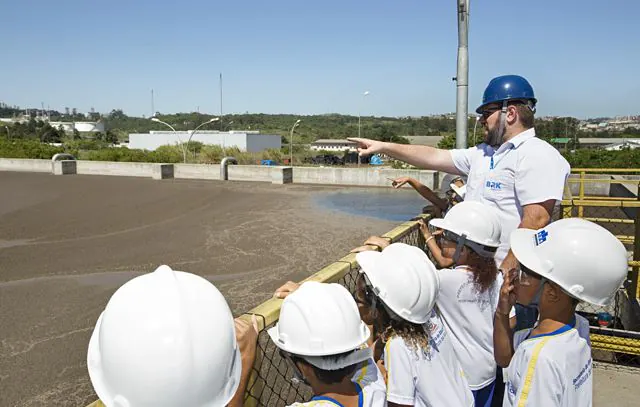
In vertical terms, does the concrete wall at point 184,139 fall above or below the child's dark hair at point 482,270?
above

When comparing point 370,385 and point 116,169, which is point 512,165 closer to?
point 370,385

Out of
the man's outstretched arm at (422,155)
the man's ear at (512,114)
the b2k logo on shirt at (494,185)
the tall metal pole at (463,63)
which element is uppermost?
the tall metal pole at (463,63)

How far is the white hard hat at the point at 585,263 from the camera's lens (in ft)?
7.07

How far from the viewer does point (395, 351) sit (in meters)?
2.24

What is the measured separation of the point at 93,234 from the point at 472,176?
1319 centimetres

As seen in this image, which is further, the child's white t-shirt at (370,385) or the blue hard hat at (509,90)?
the blue hard hat at (509,90)

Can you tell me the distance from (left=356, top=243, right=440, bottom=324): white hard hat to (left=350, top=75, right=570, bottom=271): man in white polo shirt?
0.72 metres

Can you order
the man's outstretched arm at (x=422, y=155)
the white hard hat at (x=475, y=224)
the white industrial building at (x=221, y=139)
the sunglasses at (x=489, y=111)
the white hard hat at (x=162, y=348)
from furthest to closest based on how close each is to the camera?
the white industrial building at (x=221, y=139), the man's outstretched arm at (x=422, y=155), the sunglasses at (x=489, y=111), the white hard hat at (x=475, y=224), the white hard hat at (x=162, y=348)

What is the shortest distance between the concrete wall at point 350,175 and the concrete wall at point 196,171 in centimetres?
488

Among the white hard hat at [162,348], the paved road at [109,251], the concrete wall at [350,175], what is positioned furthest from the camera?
the concrete wall at [350,175]

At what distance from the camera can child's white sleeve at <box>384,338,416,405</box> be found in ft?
7.23

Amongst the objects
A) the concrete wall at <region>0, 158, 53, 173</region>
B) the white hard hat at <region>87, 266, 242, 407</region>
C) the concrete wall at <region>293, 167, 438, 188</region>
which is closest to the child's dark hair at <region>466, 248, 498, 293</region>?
the white hard hat at <region>87, 266, 242, 407</region>

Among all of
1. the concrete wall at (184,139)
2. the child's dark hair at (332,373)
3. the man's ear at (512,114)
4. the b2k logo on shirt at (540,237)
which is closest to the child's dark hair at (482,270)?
the b2k logo on shirt at (540,237)

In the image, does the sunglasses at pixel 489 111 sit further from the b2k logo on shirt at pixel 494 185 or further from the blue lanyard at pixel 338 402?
the blue lanyard at pixel 338 402
